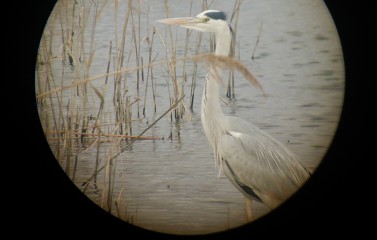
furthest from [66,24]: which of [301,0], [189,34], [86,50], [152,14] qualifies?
[301,0]

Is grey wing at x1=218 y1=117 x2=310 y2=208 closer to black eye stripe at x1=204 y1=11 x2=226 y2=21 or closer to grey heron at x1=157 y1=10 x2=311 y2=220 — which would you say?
grey heron at x1=157 y1=10 x2=311 y2=220

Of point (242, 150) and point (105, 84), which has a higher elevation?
point (105, 84)

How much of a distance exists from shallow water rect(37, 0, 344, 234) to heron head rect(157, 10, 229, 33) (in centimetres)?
3

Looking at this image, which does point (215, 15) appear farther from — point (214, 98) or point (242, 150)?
point (242, 150)

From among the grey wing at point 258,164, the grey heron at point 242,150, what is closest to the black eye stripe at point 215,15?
the grey heron at point 242,150

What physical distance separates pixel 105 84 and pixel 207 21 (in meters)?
0.39

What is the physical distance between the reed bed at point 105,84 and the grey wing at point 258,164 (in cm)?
14

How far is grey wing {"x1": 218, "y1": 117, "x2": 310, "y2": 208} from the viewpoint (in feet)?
5.83

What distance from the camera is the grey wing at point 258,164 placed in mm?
1778

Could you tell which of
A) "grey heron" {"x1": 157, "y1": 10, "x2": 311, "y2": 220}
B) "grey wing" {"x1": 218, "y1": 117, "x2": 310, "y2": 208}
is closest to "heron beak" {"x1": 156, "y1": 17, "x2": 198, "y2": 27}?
"grey heron" {"x1": 157, "y1": 10, "x2": 311, "y2": 220}

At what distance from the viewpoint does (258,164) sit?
1808mm

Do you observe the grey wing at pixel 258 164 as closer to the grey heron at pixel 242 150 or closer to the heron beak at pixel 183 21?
the grey heron at pixel 242 150

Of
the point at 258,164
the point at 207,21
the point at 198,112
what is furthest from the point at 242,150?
the point at 207,21

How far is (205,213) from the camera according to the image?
181cm
